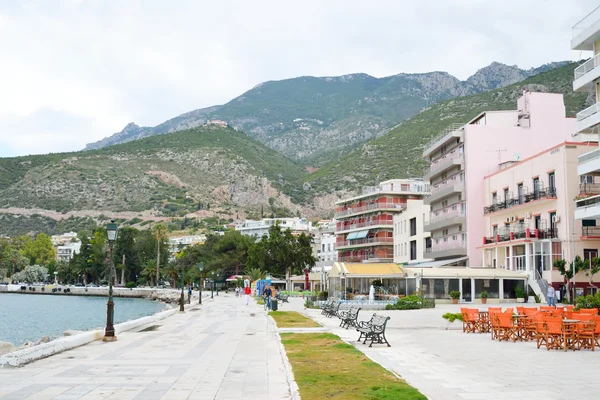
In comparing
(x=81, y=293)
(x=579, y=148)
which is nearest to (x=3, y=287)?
(x=81, y=293)

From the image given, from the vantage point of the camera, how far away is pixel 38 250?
14888 centimetres

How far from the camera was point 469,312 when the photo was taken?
22594mm

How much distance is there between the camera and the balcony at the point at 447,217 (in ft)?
189

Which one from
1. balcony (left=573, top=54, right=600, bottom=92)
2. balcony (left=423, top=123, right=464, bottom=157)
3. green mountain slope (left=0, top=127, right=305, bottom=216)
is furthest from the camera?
green mountain slope (left=0, top=127, right=305, bottom=216)

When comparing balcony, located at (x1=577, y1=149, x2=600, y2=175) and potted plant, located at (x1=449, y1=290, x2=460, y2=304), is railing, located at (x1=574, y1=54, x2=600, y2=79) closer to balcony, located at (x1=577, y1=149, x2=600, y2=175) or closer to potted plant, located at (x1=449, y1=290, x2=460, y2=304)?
balcony, located at (x1=577, y1=149, x2=600, y2=175)

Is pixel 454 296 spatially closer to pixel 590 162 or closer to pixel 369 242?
pixel 590 162

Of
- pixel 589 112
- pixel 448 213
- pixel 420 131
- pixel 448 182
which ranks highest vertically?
pixel 420 131

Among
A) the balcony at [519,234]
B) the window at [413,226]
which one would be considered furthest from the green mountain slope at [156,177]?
the balcony at [519,234]

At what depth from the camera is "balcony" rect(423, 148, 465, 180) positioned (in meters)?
58.0

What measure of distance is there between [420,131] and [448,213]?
68.7 m

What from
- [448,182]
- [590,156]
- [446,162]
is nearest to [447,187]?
[448,182]

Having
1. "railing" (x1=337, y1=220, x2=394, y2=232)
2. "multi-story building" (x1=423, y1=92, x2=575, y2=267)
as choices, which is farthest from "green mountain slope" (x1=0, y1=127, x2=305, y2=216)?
"multi-story building" (x1=423, y1=92, x2=575, y2=267)

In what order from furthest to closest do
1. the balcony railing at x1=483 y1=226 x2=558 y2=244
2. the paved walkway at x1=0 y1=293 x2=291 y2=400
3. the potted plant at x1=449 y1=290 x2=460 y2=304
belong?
the potted plant at x1=449 y1=290 x2=460 y2=304 < the balcony railing at x1=483 y1=226 x2=558 y2=244 < the paved walkway at x1=0 y1=293 x2=291 y2=400

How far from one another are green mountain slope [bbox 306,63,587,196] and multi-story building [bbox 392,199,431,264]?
111ft
